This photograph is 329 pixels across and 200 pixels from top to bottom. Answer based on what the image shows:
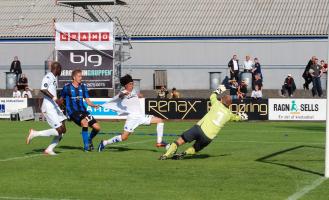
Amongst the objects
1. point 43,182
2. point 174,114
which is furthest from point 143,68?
point 43,182

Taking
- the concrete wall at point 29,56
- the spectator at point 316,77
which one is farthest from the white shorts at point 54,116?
the concrete wall at point 29,56

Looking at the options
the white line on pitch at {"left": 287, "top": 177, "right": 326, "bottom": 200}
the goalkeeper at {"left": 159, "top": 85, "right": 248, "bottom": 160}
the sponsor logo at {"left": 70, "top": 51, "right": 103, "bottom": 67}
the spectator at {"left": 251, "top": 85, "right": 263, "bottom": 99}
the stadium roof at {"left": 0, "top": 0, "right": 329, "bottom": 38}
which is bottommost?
the white line on pitch at {"left": 287, "top": 177, "right": 326, "bottom": 200}

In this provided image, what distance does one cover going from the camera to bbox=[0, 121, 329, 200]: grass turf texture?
12195mm

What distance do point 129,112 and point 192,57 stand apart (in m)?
34.2

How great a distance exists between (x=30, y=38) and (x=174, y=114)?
801 inches

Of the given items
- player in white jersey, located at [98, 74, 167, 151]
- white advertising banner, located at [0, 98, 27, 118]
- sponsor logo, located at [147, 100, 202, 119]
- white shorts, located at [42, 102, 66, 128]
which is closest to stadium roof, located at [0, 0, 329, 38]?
white advertising banner, located at [0, 98, 27, 118]

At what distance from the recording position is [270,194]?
472 inches

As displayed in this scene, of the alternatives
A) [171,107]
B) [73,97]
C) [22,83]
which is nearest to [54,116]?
[73,97]

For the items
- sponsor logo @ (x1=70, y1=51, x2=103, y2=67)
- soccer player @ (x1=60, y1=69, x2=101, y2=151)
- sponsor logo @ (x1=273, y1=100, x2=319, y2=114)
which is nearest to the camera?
soccer player @ (x1=60, y1=69, x2=101, y2=151)

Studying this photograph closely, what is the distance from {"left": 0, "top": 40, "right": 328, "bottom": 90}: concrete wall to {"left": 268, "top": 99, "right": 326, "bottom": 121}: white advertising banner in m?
13.1

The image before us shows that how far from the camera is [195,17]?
54531 millimetres

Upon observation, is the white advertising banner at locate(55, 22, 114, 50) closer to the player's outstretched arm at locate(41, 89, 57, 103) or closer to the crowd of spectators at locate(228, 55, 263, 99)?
the crowd of spectators at locate(228, 55, 263, 99)

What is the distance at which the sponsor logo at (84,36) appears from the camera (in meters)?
42.4

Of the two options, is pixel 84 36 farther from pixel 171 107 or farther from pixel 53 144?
pixel 53 144
